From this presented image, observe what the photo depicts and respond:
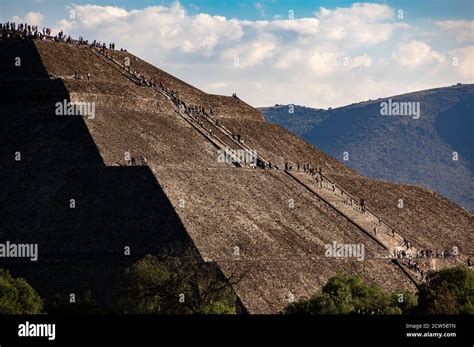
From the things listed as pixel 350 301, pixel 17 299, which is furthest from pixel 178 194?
pixel 17 299

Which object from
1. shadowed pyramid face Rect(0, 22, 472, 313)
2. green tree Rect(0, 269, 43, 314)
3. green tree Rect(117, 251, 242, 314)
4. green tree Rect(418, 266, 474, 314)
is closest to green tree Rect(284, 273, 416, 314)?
green tree Rect(418, 266, 474, 314)

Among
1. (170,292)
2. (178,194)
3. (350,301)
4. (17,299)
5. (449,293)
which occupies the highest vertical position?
(178,194)

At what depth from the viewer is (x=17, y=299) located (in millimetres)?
53219

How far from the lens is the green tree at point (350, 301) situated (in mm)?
55344

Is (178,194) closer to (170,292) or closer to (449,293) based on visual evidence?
(170,292)

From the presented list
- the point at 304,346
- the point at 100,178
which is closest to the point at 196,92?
the point at 100,178

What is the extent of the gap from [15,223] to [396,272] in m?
22.4

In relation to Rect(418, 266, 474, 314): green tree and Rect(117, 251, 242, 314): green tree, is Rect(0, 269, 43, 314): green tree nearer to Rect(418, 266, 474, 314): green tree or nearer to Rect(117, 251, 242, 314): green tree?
Rect(117, 251, 242, 314): green tree

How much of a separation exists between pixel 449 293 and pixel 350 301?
195 inches

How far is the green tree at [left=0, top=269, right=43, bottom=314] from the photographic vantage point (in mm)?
51844

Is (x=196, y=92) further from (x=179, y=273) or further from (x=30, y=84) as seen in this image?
(x=179, y=273)

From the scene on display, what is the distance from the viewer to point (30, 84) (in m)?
86.9

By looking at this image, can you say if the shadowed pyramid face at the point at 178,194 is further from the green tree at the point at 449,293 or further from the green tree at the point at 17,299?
the green tree at the point at 17,299

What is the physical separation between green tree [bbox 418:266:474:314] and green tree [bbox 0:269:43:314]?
17.4 metres
